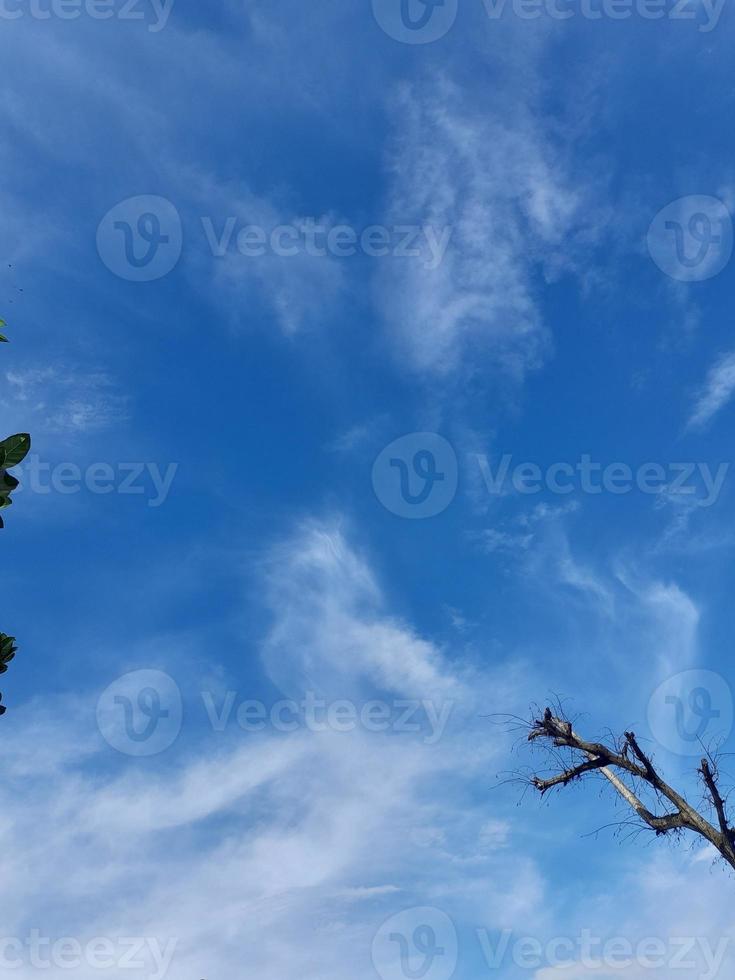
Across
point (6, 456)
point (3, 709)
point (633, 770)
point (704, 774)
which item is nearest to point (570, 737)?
point (633, 770)

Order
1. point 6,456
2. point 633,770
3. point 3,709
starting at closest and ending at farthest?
point 6,456, point 3,709, point 633,770

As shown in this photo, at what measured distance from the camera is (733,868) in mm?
12891

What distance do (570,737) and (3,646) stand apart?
1112 cm

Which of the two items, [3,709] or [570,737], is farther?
[570,737]

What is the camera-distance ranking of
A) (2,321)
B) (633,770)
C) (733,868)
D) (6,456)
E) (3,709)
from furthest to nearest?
(633,770), (733,868), (3,709), (6,456), (2,321)

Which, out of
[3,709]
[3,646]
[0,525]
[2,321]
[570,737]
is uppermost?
[570,737]

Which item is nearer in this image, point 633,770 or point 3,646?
point 3,646

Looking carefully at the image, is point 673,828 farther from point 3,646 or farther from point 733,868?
point 3,646

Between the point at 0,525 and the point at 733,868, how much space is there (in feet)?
44.9

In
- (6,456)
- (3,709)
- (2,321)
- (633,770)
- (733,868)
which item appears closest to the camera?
(2,321)

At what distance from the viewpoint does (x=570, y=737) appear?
46.5ft

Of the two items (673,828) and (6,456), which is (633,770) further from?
(6,456)

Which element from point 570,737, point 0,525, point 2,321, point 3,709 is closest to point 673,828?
point 570,737

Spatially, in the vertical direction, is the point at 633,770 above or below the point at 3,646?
above
